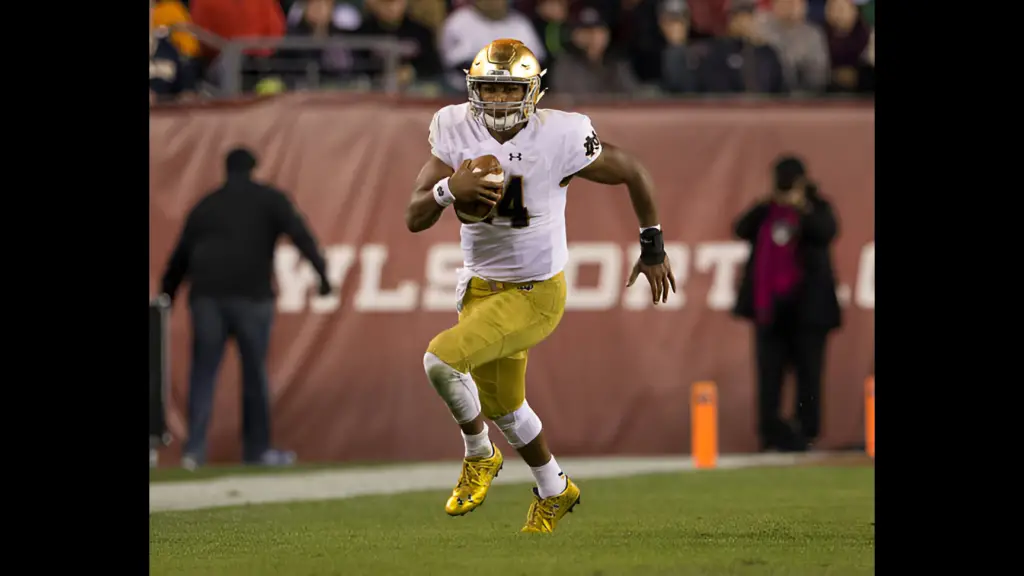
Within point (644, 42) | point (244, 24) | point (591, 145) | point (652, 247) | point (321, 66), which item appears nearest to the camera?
point (591, 145)

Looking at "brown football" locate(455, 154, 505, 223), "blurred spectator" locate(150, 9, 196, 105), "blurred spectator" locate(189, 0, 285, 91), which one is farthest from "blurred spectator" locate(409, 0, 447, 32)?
"brown football" locate(455, 154, 505, 223)

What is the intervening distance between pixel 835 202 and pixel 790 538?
657 cm

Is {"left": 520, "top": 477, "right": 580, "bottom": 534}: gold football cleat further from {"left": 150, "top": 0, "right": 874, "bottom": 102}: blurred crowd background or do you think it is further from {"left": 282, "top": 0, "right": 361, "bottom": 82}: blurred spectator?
{"left": 282, "top": 0, "right": 361, "bottom": 82}: blurred spectator

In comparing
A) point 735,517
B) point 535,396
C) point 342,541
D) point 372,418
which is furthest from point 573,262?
point 342,541

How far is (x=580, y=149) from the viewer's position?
805cm

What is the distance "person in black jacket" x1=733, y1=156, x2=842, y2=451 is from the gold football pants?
214 inches

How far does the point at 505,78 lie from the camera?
784 cm

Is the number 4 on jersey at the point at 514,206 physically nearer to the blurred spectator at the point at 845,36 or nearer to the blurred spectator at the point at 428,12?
the blurred spectator at the point at 428,12

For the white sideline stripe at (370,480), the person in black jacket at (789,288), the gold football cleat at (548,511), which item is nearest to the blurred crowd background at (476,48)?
the person in black jacket at (789,288)

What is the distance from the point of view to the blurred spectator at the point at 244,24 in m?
14.6

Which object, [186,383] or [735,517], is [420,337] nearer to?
[186,383]

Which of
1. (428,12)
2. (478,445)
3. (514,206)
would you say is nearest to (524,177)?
(514,206)

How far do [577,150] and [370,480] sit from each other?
462 centimetres

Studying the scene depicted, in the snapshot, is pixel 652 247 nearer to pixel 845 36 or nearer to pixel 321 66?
pixel 321 66
